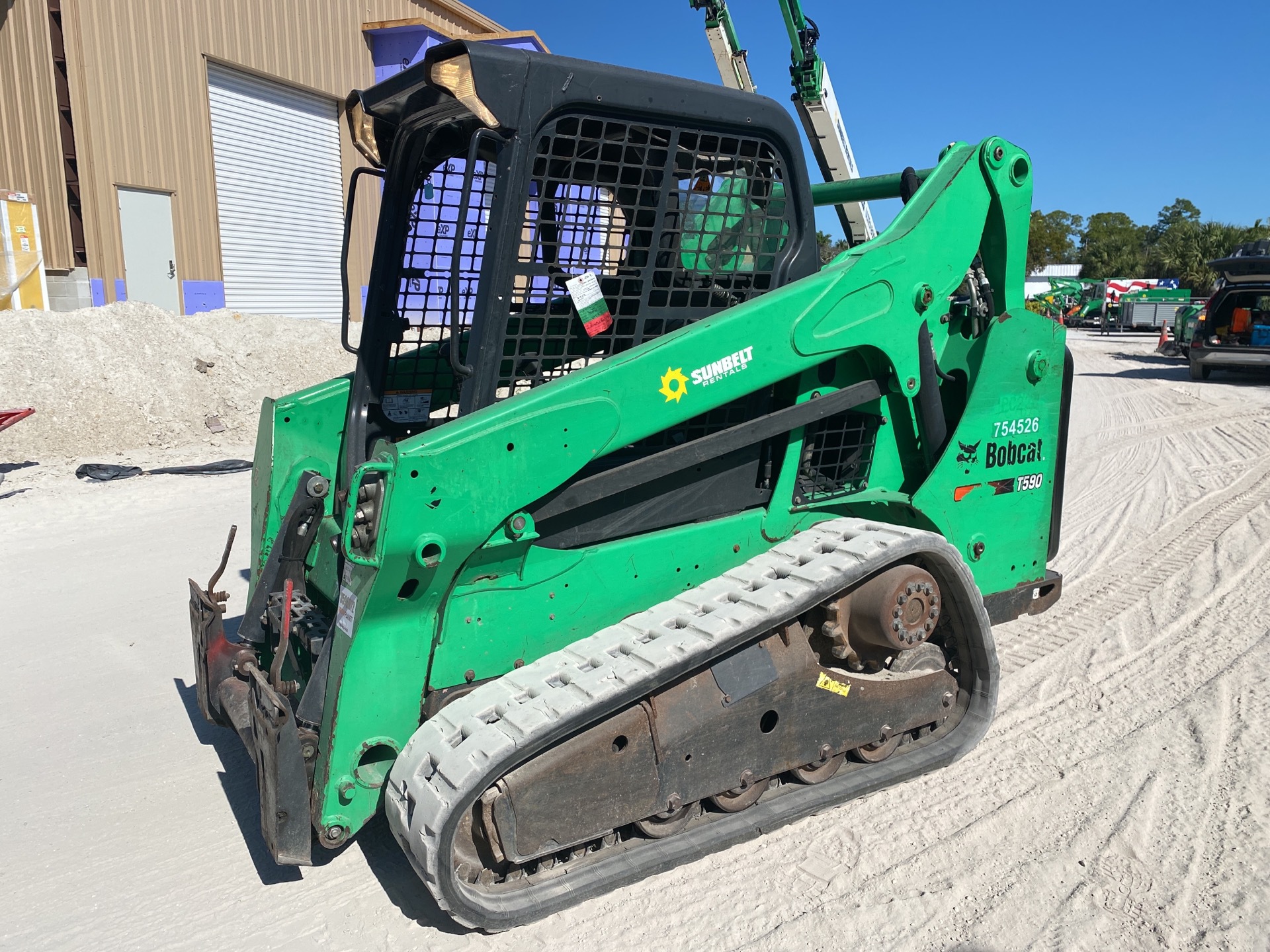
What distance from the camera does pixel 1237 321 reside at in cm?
1673

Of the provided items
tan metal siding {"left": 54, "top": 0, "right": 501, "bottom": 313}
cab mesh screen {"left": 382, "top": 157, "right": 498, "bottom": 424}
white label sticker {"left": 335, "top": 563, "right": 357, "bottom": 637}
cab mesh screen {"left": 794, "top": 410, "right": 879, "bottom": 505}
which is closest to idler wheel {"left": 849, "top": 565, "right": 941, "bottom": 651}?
cab mesh screen {"left": 794, "top": 410, "right": 879, "bottom": 505}

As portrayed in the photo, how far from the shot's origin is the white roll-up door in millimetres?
17672

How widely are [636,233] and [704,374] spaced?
0.55 meters

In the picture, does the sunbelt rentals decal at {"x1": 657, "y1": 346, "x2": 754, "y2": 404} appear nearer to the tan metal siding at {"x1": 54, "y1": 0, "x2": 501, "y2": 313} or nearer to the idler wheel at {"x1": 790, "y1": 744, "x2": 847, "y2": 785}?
the idler wheel at {"x1": 790, "y1": 744, "x2": 847, "y2": 785}

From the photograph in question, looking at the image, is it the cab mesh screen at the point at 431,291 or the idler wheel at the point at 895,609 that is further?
the cab mesh screen at the point at 431,291

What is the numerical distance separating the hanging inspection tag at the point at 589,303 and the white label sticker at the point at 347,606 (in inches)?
40.7

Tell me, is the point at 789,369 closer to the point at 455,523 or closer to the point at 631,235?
the point at 631,235

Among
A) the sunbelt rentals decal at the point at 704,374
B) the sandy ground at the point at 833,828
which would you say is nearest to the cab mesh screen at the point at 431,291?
the sunbelt rentals decal at the point at 704,374

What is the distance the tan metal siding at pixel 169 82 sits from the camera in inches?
599

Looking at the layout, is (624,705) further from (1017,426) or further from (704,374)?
(1017,426)

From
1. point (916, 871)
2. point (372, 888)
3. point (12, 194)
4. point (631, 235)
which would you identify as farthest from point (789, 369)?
point (12, 194)

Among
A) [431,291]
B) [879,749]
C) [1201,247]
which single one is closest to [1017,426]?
[879,749]

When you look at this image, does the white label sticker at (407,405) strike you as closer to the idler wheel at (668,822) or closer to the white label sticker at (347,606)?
the white label sticker at (347,606)

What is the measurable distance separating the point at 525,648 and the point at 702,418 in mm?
1001
